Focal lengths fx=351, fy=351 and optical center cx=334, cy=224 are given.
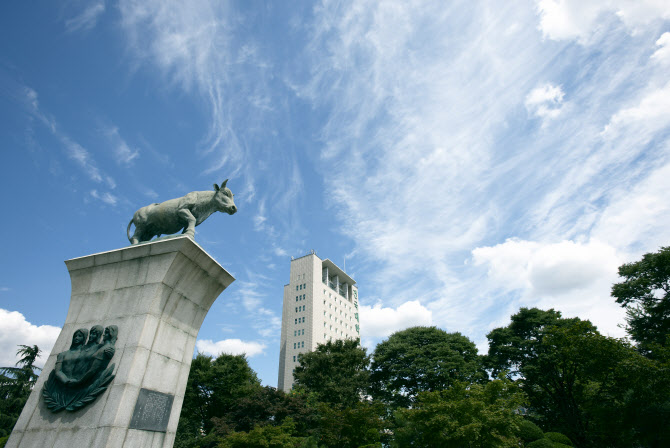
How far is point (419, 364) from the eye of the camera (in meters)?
37.0

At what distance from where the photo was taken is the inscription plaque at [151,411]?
6.54 m

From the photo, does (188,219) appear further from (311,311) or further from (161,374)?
(311,311)

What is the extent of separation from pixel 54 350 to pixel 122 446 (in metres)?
2.89

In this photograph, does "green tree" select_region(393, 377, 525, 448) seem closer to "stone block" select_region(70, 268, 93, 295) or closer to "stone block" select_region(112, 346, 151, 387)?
"stone block" select_region(112, 346, 151, 387)

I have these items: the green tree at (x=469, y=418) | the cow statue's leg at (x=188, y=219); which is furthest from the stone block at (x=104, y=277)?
the green tree at (x=469, y=418)

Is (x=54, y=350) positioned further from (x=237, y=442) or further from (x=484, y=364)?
(x=484, y=364)

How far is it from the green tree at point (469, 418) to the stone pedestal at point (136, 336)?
17429 millimetres

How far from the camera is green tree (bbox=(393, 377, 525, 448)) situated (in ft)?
63.5

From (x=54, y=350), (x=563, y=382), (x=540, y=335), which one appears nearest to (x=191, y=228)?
(x=54, y=350)

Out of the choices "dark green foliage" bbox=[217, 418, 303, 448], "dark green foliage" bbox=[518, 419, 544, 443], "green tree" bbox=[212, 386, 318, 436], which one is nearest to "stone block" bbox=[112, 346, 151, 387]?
"dark green foliage" bbox=[217, 418, 303, 448]

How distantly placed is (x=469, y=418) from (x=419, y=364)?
1740 cm

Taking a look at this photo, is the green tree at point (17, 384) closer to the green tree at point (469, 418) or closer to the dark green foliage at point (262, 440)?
the dark green foliage at point (262, 440)

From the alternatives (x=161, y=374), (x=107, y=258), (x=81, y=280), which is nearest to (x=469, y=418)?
(x=161, y=374)

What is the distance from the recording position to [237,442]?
23.8 m
